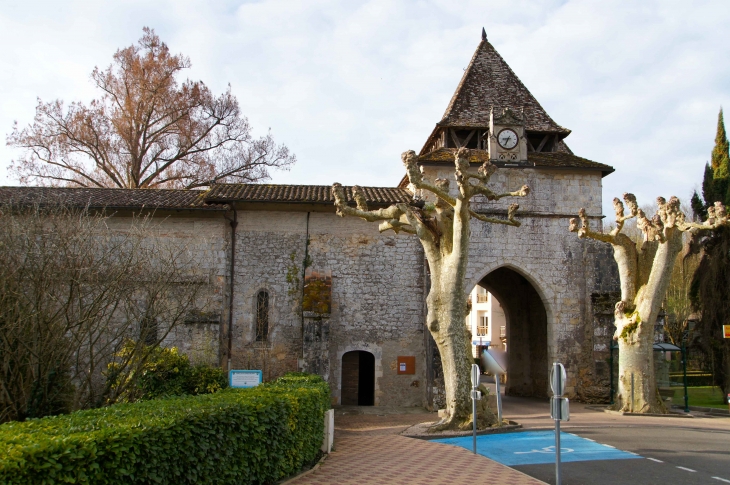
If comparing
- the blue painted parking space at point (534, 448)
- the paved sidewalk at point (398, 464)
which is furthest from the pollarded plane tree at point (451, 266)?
the paved sidewalk at point (398, 464)

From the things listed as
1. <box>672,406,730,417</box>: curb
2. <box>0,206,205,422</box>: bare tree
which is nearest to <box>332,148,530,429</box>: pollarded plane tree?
Result: <box>0,206,205,422</box>: bare tree

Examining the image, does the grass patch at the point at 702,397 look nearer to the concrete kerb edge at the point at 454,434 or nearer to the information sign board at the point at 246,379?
the concrete kerb edge at the point at 454,434

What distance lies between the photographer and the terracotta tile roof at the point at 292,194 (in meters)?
19.3

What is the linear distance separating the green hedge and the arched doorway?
10.0 m

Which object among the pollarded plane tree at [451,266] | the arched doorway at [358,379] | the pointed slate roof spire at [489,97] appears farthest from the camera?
the pointed slate roof spire at [489,97]

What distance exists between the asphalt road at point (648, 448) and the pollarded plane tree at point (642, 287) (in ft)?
3.09

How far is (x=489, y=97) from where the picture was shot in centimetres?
2331

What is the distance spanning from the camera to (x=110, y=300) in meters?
11.0

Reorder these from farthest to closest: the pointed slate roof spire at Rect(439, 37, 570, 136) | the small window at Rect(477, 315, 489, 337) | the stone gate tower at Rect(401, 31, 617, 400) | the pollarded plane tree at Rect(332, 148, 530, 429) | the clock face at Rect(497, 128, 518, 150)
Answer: the small window at Rect(477, 315, 489, 337)
the pointed slate roof spire at Rect(439, 37, 570, 136)
the clock face at Rect(497, 128, 518, 150)
the stone gate tower at Rect(401, 31, 617, 400)
the pollarded plane tree at Rect(332, 148, 530, 429)

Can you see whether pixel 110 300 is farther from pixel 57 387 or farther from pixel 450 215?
pixel 450 215

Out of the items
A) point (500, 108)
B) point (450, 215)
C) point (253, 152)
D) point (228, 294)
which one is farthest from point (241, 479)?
point (253, 152)

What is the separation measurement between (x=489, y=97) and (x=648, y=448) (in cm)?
1507

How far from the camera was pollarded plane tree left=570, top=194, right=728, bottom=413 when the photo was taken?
1659 cm

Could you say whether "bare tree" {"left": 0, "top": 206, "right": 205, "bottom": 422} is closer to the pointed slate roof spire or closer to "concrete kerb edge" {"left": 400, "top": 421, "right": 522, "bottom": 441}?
"concrete kerb edge" {"left": 400, "top": 421, "right": 522, "bottom": 441}
